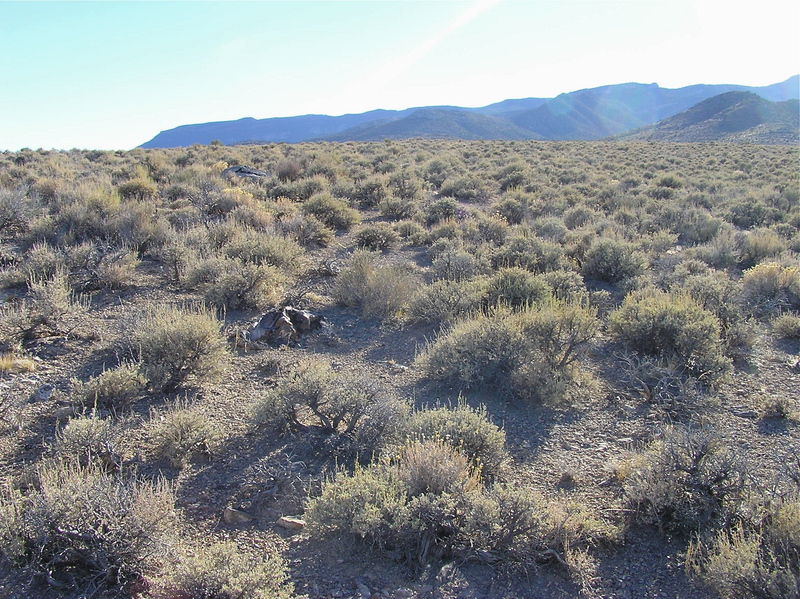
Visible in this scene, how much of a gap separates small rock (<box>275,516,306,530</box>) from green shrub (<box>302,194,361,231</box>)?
8.80 m

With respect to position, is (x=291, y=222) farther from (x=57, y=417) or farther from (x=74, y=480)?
(x=74, y=480)

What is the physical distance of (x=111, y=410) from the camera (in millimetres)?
4441

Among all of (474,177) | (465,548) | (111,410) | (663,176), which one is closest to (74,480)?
(111,410)

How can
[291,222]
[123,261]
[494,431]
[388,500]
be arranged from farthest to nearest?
[291,222] → [123,261] → [494,431] → [388,500]

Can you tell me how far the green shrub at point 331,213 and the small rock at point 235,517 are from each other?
→ 28.7ft

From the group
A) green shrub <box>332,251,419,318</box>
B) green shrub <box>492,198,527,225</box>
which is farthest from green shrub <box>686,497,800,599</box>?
green shrub <box>492,198,527,225</box>

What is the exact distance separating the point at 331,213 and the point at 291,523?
904 centimetres

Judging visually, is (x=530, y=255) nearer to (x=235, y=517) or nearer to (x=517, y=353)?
(x=517, y=353)

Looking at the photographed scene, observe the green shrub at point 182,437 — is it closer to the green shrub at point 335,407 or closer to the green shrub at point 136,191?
the green shrub at point 335,407

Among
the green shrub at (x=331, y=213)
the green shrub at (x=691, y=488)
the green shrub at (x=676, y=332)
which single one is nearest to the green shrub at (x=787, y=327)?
the green shrub at (x=676, y=332)

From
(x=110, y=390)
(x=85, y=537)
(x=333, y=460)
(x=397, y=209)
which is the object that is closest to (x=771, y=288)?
(x=333, y=460)

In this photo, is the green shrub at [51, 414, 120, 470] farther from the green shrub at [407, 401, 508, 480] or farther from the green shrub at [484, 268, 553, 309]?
the green shrub at [484, 268, 553, 309]

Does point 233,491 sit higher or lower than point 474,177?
lower

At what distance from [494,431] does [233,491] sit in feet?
6.72
